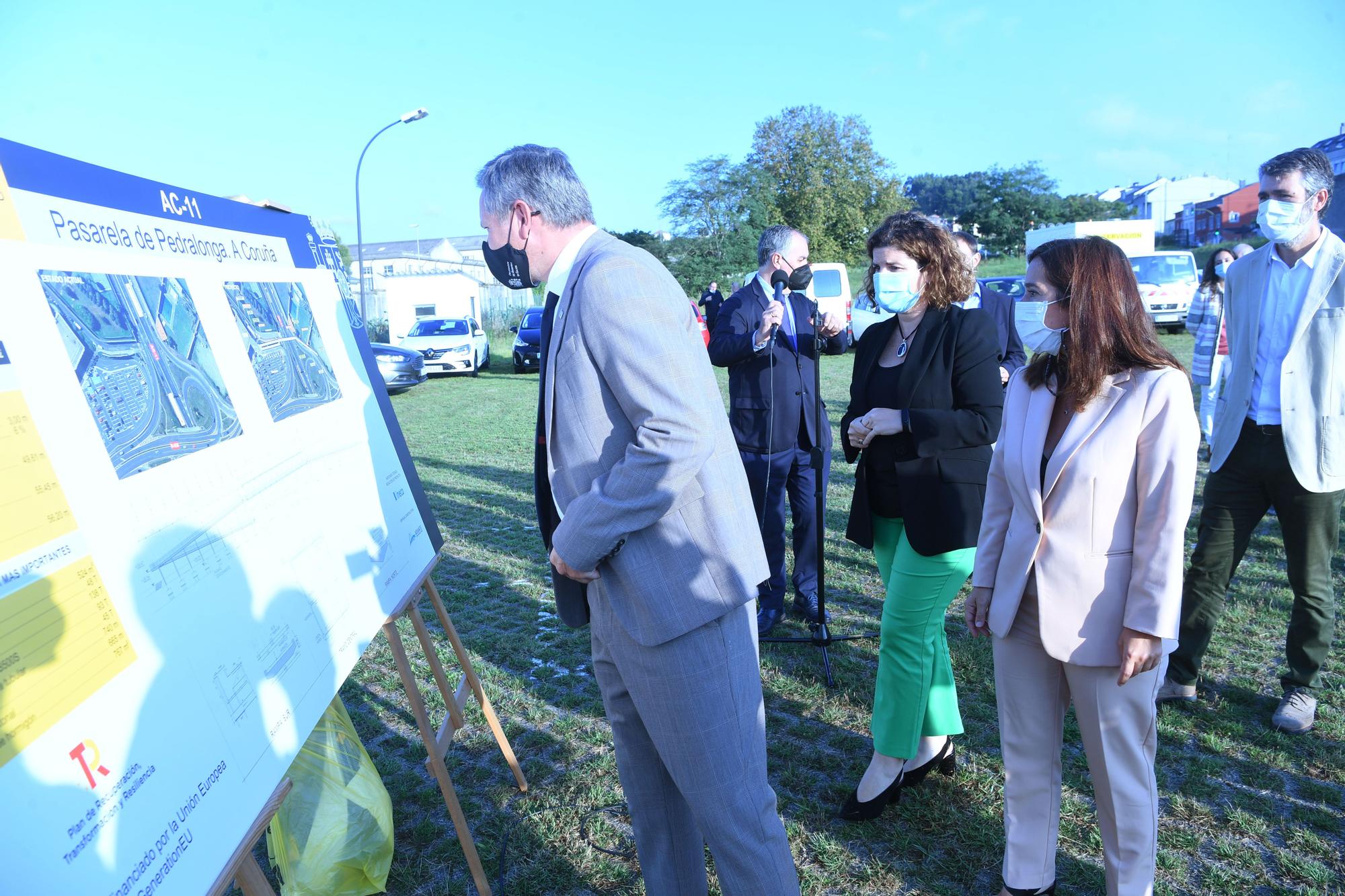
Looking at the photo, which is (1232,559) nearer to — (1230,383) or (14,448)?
(1230,383)

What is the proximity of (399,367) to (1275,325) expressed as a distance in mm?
16916

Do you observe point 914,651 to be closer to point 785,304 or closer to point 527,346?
point 785,304

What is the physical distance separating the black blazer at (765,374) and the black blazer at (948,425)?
168 cm

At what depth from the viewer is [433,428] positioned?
42.1 ft

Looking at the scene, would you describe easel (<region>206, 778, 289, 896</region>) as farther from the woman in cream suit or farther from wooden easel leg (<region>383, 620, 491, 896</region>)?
the woman in cream suit

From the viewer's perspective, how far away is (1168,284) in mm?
19516

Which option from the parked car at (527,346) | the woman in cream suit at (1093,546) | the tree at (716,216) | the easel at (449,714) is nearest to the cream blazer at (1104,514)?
the woman in cream suit at (1093,546)

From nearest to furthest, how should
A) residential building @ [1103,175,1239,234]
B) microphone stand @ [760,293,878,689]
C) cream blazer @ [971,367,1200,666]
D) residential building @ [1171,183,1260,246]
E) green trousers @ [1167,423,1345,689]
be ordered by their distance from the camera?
cream blazer @ [971,367,1200,666] → green trousers @ [1167,423,1345,689] → microphone stand @ [760,293,878,689] → residential building @ [1171,183,1260,246] → residential building @ [1103,175,1239,234]

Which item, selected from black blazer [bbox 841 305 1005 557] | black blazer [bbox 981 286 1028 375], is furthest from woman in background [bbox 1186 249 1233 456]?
black blazer [bbox 841 305 1005 557]

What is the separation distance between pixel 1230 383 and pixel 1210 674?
1388mm

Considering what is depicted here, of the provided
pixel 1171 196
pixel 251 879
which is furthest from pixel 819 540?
pixel 1171 196

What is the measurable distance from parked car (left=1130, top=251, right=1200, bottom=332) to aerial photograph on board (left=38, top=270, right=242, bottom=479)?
67.5 ft

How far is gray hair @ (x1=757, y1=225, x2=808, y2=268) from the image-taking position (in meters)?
4.42

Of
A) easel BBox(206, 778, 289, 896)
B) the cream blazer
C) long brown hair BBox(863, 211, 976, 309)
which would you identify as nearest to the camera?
easel BBox(206, 778, 289, 896)
